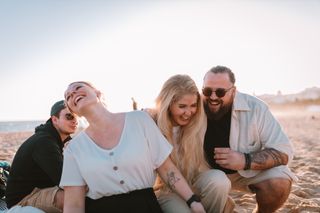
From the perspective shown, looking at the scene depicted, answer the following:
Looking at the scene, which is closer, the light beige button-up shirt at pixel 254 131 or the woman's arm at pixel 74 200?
the woman's arm at pixel 74 200

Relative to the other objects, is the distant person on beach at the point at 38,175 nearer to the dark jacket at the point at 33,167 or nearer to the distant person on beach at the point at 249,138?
the dark jacket at the point at 33,167

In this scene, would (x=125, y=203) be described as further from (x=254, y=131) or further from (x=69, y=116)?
(x=254, y=131)

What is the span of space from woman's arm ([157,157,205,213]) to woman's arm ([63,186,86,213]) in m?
0.70

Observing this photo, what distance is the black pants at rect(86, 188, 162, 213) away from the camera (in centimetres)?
305

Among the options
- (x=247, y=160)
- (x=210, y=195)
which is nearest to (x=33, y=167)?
(x=210, y=195)

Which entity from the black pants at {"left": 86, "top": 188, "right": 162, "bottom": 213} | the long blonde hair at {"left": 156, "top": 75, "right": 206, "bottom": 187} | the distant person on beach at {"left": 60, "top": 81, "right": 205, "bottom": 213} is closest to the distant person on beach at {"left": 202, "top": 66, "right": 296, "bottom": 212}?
the long blonde hair at {"left": 156, "top": 75, "right": 206, "bottom": 187}

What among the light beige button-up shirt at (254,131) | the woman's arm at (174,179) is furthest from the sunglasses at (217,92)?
the woman's arm at (174,179)

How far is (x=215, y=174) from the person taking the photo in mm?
3447

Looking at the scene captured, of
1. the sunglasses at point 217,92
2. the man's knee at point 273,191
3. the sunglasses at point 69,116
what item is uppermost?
the sunglasses at point 217,92

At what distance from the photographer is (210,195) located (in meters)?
3.42

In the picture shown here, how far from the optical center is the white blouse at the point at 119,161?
117 inches

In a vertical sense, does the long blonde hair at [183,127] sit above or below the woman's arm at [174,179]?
above

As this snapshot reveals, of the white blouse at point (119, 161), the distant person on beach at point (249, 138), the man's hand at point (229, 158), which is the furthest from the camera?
the distant person on beach at point (249, 138)

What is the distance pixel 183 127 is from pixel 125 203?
3.15 ft
